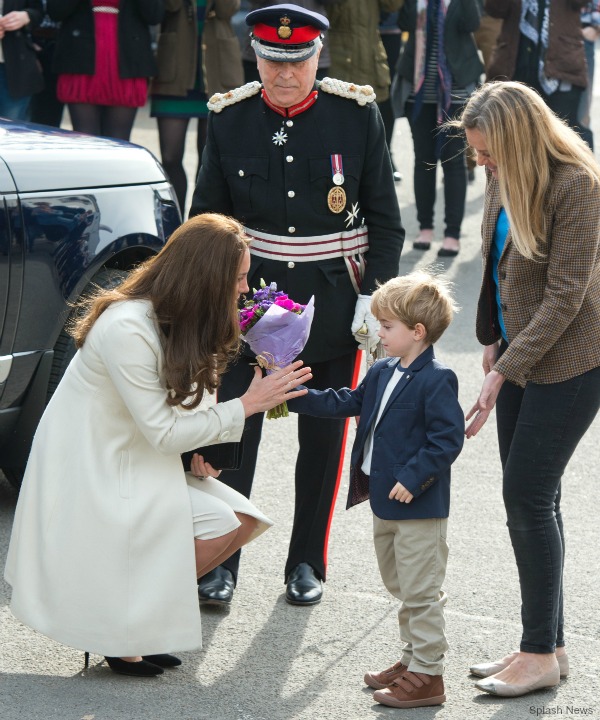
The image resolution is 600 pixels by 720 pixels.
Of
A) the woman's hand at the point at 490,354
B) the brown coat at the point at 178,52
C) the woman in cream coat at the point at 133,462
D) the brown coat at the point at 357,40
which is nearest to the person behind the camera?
the woman in cream coat at the point at 133,462

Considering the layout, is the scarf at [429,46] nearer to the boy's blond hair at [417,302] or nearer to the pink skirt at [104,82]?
the pink skirt at [104,82]

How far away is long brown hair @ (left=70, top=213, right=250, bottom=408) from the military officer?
661 millimetres

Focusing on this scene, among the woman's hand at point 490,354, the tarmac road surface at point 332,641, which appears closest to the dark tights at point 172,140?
the tarmac road surface at point 332,641

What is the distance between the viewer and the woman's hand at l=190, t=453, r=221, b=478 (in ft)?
13.0

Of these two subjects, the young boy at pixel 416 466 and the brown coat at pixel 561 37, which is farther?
the brown coat at pixel 561 37

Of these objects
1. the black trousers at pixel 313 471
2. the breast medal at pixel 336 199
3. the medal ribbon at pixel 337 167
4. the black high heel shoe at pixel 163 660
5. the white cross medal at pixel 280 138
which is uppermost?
the white cross medal at pixel 280 138

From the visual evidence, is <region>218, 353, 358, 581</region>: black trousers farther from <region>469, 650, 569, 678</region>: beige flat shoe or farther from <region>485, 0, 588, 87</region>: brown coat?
<region>485, 0, 588, 87</region>: brown coat

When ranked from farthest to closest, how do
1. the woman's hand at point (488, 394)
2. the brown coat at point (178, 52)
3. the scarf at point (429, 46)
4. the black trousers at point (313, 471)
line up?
the scarf at point (429, 46) → the brown coat at point (178, 52) → the black trousers at point (313, 471) → the woman's hand at point (488, 394)

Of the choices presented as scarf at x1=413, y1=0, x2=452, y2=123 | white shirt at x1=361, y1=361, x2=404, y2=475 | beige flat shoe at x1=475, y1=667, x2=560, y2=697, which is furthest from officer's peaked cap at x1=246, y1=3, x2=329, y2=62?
scarf at x1=413, y1=0, x2=452, y2=123

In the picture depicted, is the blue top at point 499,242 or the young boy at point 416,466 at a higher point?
the blue top at point 499,242

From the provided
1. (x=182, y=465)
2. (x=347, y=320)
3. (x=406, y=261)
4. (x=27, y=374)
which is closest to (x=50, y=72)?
(x=406, y=261)

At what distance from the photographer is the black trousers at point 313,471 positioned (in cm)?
457

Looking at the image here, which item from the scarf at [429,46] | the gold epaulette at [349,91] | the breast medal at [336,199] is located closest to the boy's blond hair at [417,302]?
the breast medal at [336,199]

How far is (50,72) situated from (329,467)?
4.56 m
